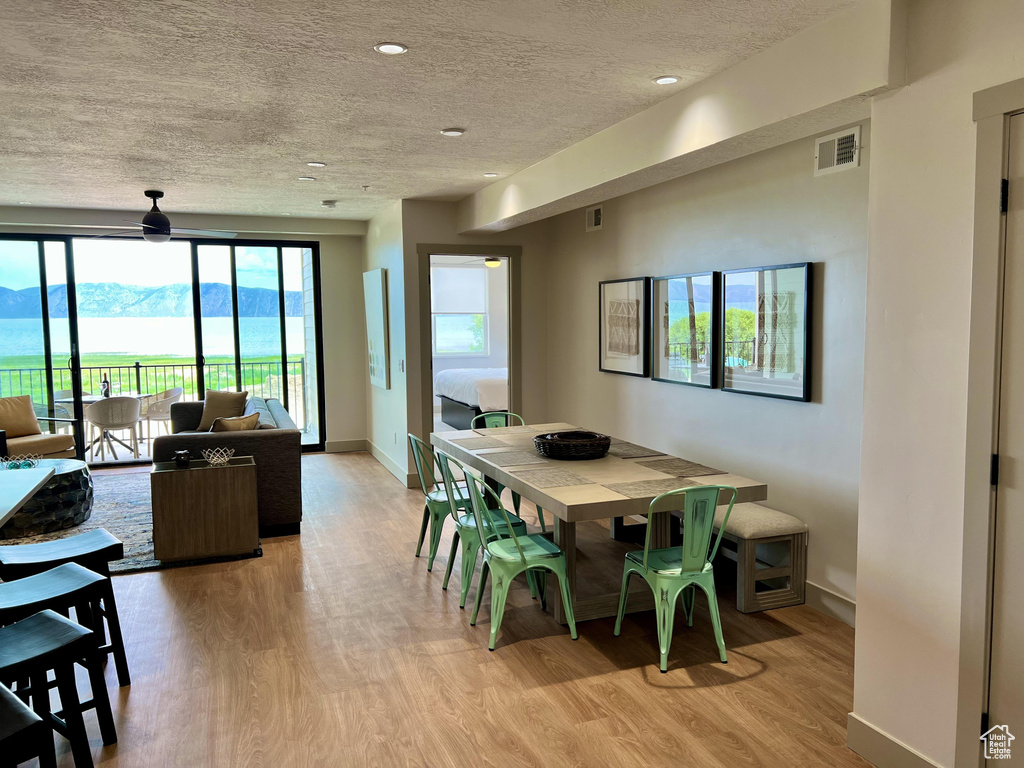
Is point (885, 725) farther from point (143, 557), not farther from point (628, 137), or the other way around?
point (143, 557)

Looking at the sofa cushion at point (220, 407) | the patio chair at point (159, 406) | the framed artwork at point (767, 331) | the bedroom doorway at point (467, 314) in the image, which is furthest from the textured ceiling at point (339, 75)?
the bedroom doorway at point (467, 314)

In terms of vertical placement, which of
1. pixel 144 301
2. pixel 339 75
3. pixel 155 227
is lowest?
pixel 144 301

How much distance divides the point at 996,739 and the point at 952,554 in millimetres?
534

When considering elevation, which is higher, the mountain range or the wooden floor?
the mountain range

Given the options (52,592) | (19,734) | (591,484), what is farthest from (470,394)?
(19,734)


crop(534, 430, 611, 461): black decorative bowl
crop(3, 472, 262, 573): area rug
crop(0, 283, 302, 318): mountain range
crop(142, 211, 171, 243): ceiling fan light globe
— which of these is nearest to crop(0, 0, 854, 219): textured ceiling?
crop(142, 211, 171, 243): ceiling fan light globe

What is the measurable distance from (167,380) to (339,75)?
20.0 ft

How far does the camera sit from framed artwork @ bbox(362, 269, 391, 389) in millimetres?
7074

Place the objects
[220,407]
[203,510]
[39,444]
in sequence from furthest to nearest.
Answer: [220,407], [39,444], [203,510]

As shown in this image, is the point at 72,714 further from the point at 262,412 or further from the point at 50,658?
the point at 262,412

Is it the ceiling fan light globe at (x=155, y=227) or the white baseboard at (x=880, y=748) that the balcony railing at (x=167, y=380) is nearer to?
the ceiling fan light globe at (x=155, y=227)

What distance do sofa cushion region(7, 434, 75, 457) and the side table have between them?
2.26 meters

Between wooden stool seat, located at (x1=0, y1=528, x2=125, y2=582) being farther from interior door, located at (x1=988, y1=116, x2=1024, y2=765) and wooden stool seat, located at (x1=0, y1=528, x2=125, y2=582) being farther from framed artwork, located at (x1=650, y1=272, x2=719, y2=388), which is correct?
framed artwork, located at (x1=650, y1=272, x2=719, y2=388)
